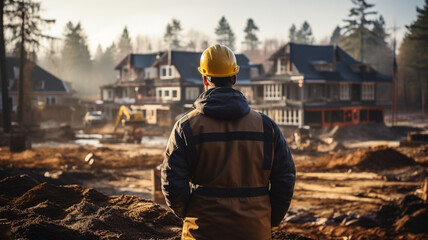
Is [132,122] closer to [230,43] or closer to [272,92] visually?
[272,92]

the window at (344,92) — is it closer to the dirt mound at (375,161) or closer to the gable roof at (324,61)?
the gable roof at (324,61)

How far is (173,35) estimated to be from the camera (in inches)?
4043

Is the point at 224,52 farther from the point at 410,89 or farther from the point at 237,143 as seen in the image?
the point at 410,89

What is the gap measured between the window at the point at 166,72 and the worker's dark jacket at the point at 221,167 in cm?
5097

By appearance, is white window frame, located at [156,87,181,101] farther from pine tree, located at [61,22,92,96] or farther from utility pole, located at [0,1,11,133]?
pine tree, located at [61,22,92,96]

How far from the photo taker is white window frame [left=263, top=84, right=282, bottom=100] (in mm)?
42031

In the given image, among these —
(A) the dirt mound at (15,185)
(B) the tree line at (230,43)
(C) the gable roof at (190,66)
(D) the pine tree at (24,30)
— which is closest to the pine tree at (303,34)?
(B) the tree line at (230,43)

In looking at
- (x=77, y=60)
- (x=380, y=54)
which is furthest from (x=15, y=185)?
(x=77, y=60)

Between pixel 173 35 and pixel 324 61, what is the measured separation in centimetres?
6422

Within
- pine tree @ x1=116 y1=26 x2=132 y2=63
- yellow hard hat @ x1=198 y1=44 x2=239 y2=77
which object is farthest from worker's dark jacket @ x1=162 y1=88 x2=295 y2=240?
pine tree @ x1=116 y1=26 x2=132 y2=63

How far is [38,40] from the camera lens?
38.6 meters

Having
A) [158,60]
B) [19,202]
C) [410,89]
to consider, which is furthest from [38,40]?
[410,89]

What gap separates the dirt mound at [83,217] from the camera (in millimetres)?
5082

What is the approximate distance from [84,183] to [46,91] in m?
48.3
